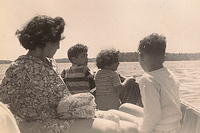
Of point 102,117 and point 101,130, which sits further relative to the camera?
point 102,117

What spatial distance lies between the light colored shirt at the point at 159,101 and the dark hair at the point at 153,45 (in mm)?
108

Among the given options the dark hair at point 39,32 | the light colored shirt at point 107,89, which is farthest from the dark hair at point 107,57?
the dark hair at point 39,32

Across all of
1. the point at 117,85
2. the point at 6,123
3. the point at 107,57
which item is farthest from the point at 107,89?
the point at 6,123

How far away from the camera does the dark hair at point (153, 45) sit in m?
2.75

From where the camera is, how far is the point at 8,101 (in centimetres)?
271

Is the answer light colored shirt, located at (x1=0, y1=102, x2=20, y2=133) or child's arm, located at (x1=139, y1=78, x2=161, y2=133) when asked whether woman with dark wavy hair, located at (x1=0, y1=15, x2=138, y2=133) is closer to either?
child's arm, located at (x1=139, y1=78, x2=161, y2=133)

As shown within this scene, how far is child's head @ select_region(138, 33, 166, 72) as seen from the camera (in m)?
2.75

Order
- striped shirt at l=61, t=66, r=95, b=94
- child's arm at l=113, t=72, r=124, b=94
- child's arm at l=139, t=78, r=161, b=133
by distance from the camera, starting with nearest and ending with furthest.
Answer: child's arm at l=139, t=78, r=161, b=133 < child's arm at l=113, t=72, r=124, b=94 < striped shirt at l=61, t=66, r=95, b=94

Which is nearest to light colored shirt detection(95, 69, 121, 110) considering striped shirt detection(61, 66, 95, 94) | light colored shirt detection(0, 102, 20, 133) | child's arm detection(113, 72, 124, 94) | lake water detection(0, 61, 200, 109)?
child's arm detection(113, 72, 124, 94)

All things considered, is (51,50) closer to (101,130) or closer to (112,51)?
(101,130)

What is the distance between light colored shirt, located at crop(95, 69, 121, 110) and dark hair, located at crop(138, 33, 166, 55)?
1.26 m

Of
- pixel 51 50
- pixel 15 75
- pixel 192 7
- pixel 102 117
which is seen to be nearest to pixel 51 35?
pixel 51 50

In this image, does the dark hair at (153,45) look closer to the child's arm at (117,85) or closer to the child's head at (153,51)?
the child's head at (153,51)

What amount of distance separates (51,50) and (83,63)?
141cm
